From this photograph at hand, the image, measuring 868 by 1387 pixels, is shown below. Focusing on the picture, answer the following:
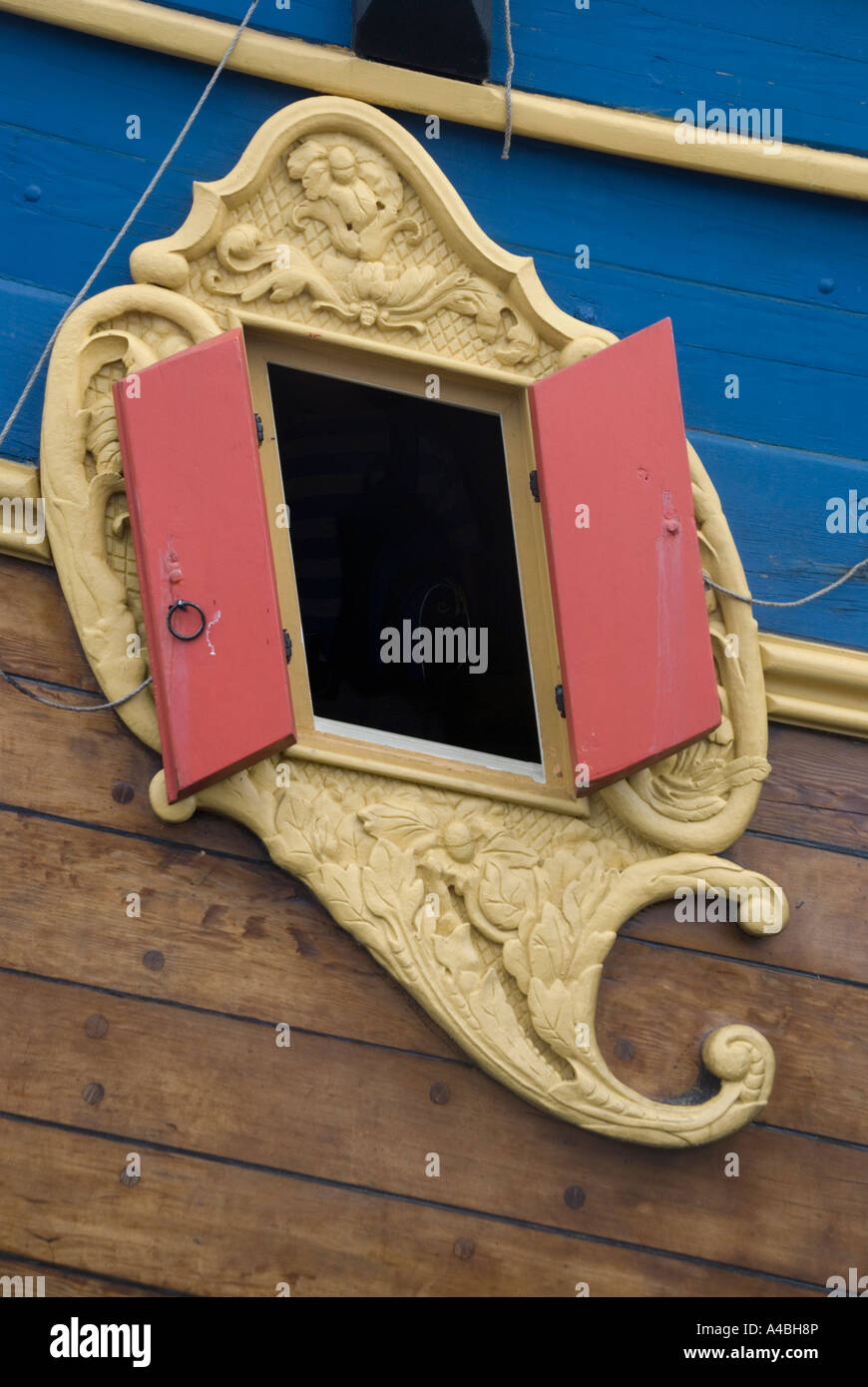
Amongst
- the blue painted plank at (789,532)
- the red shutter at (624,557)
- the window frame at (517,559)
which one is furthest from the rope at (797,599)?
the window frame at (517,559)

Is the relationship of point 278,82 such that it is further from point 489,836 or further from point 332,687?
point 489,836

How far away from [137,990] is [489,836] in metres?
0.69

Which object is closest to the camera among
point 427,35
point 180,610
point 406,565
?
point 180,610

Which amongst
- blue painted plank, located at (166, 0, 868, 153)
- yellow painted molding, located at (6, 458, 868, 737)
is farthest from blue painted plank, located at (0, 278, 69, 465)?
yellow painted molding, located at (6, 458, 868, 737)

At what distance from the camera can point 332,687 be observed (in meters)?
2.63

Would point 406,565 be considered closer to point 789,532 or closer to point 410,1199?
point 789,532

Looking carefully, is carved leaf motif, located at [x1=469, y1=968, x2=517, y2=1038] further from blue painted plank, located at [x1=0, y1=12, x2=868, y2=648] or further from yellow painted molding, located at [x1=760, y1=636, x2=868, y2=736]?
blue painted plank, located at [x1=0, y1=12, x2=868, y2=648]

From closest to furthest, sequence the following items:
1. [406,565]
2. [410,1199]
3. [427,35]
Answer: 1. [410,1199]
2. [427,35]
3. [406,565]

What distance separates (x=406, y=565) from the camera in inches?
112

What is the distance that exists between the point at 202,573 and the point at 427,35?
114 centimetres

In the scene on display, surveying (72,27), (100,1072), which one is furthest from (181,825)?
(72,27)

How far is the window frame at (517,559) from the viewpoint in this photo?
2.40m

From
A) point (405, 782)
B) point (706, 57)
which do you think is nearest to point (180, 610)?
point (405, 782)

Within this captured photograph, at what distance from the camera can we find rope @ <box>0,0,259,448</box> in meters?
2.31
